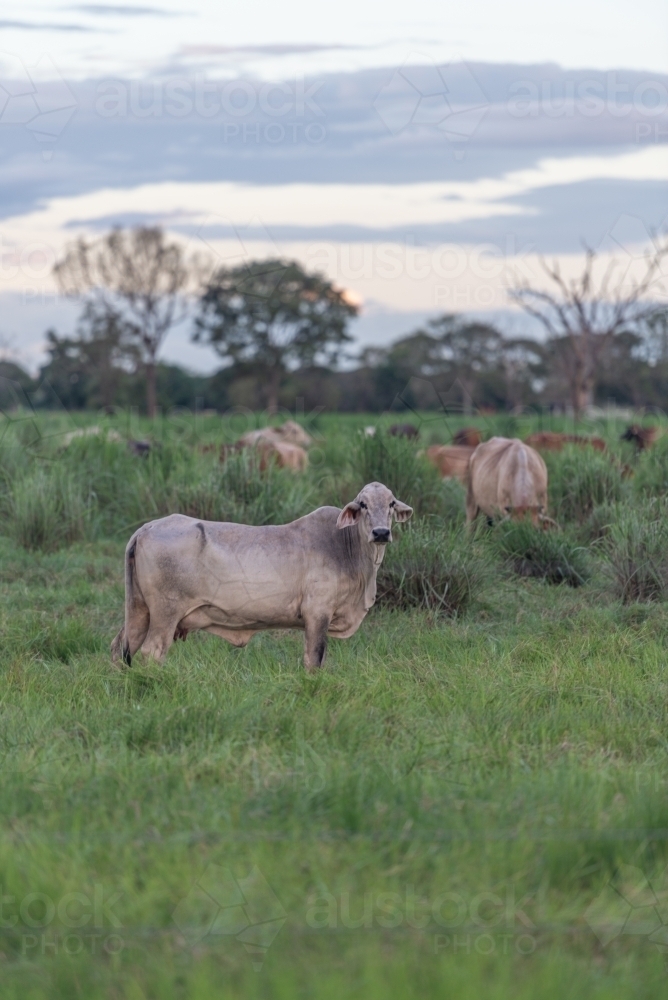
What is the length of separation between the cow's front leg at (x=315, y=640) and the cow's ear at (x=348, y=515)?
473 mm

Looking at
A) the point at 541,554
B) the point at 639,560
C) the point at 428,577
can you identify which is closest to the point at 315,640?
the point at 428,577

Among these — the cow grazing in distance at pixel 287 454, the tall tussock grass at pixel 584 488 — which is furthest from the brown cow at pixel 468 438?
the tall tussock grass at pixel 584 488

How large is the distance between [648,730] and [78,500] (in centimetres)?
652

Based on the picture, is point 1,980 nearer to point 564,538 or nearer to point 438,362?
point 564,538

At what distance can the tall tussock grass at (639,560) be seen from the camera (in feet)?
24.4

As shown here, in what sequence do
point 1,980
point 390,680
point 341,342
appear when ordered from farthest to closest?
point 341,342 → point 390,680 → point 1,980

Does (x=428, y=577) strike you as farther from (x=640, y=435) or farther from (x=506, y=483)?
(x=640, y=435)

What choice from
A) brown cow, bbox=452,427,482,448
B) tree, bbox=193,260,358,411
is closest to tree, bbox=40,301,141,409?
tree, bbox=193,260,358,411

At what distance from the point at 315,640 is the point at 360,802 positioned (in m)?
1.84

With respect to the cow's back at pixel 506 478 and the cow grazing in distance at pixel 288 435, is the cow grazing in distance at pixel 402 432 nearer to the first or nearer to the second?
the cow's back at pixel 506 478

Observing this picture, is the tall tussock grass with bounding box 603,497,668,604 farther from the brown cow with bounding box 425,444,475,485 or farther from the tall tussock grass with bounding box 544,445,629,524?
the brown cow with bounding box 425,444,475,485

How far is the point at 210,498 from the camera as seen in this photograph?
8.88 meters

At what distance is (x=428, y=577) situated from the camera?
7.18 metres

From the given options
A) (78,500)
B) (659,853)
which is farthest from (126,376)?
(659,853)
